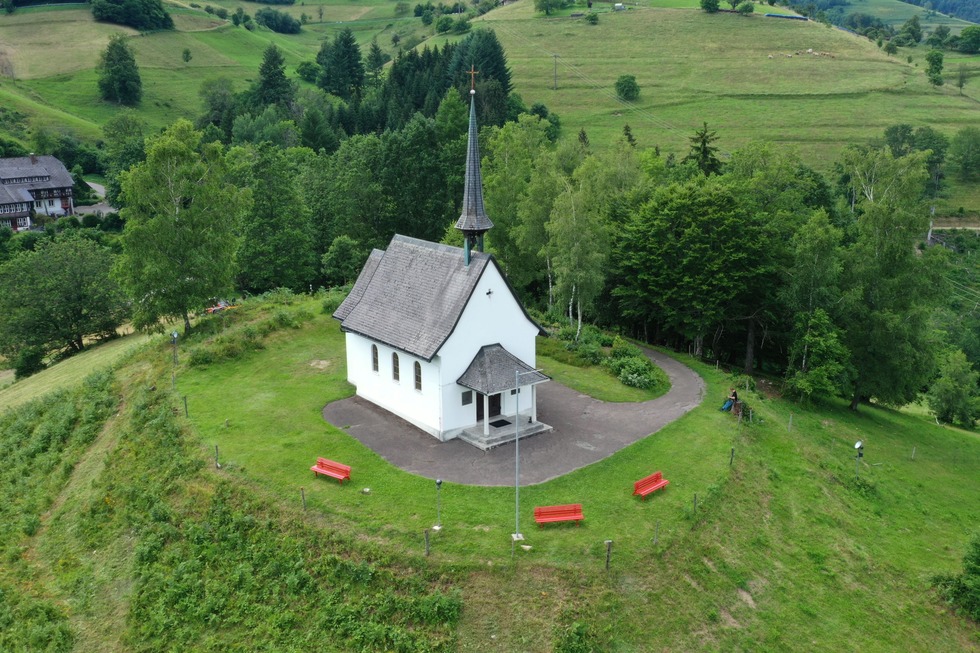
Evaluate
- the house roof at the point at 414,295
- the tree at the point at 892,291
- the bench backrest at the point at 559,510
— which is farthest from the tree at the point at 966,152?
the bench backrest at the point at 559,510

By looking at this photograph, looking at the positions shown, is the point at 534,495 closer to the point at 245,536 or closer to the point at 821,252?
the point at 245,536

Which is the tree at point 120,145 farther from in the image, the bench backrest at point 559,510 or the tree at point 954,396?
the tree at point 954,396

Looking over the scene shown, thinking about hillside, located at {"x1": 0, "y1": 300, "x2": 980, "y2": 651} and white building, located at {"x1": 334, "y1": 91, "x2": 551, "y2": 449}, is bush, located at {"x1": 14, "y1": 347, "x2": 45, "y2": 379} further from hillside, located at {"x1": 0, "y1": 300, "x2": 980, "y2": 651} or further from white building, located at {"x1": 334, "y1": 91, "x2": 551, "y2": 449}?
white building, located at {"x1": 334, "y1": 91, "x2": 551, "y2": 449}

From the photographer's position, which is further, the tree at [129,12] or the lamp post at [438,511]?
the tree at [129,12]

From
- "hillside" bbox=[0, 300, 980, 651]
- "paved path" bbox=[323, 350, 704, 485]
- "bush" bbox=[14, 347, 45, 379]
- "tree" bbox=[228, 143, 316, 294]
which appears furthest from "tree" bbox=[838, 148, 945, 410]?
"bush" bbox=[14, 347, 45, 379]

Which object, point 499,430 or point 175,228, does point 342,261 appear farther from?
point 499,430

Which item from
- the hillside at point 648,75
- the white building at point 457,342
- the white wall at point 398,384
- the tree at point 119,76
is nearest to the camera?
the white building at point 457,342

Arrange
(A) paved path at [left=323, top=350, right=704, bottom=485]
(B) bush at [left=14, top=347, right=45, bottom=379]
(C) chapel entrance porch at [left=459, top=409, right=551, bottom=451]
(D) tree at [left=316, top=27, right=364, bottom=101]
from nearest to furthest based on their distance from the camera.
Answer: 1. (A) paved path at [left=323, top=350, right=704, bottom=485]
2. (C) chapel entrance porch at [left=459, top=409, right=551, bottom=451]
3. (B) bush at [left=14, top=347, right=45, bottom=379]
4. (D) tree at [left=316, top=27, right=364, bottom=101]
